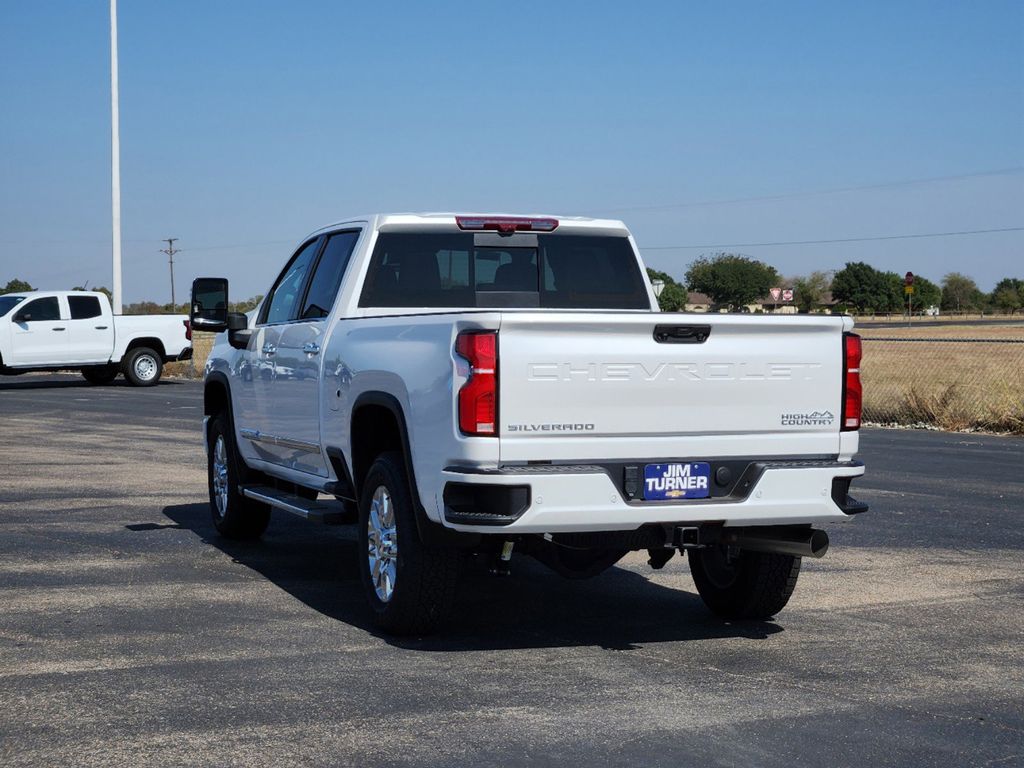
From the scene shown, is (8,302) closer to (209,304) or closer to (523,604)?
(209,304)

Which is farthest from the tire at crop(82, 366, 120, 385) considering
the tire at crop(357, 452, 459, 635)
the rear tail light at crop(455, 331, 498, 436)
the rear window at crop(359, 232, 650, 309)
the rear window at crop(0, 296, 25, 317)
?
the rear tail light at crop(455, 331, 498, 436)

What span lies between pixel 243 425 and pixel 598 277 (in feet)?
8.89

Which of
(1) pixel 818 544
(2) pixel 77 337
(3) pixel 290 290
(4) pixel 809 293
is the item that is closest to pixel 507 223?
(3) pixel 290 290

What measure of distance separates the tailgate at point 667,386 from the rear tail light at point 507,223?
90.7 inches

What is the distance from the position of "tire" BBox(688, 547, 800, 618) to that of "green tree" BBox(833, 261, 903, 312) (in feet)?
423

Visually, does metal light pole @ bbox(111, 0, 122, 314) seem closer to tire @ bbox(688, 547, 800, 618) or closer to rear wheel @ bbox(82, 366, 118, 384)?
rear wheel @ bbox(82, 366, 118, 384)

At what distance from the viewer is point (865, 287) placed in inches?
5340

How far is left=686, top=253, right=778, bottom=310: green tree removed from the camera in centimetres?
10445

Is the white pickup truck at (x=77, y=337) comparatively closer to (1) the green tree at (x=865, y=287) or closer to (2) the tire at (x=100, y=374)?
(2) the tire at (x=100, y=374)

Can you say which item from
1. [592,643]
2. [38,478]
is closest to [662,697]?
[592,643]

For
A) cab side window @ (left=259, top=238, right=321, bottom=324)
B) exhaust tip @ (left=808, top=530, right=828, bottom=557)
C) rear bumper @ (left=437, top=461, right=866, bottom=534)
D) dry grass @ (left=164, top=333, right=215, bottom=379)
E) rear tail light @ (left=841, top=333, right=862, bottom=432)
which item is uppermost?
cab side window @ (left=259, top=238, right=321, bottom=324)

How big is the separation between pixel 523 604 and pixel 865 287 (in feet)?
434

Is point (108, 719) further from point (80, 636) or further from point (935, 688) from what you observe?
point (935, 688)

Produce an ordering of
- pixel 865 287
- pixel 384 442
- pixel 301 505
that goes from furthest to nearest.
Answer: pixel 865 287, pixel 301 505, pixel 384 442
